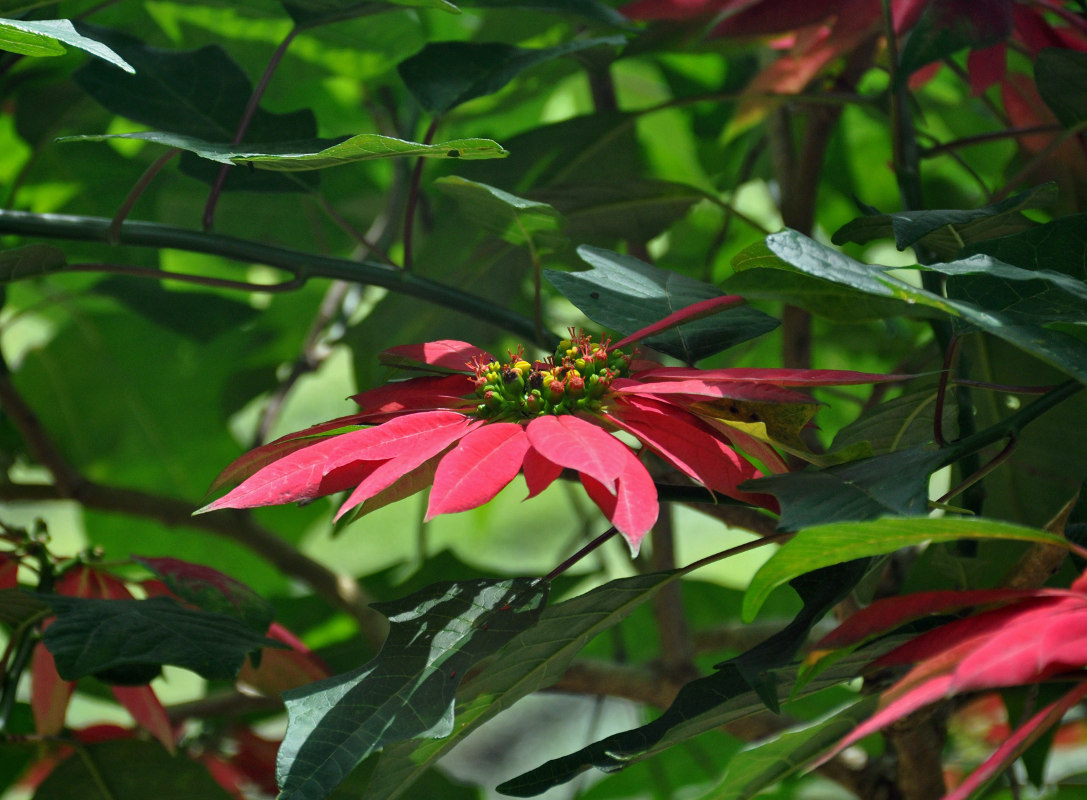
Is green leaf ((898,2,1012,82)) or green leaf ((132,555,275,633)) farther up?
green leaf ((898,2,1012,82))

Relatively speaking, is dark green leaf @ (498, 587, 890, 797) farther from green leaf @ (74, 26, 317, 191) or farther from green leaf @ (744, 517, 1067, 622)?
green leaf @ (74, 26, 317, 191)

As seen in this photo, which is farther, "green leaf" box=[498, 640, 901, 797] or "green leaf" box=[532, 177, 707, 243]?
"green leaf" box=[532, 177, 707, 243]

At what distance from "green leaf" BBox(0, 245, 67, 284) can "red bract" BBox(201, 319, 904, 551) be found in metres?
0.10

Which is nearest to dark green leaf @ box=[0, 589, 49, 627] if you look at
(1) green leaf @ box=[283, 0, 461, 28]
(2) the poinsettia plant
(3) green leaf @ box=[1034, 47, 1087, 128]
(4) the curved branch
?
(2) the poinsettia plant

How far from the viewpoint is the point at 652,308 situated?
25cm

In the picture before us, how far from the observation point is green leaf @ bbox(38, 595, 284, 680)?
241 millimetres

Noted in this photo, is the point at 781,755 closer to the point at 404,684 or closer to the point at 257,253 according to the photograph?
the point at 404,684

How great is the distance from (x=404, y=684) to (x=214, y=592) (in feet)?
0.39

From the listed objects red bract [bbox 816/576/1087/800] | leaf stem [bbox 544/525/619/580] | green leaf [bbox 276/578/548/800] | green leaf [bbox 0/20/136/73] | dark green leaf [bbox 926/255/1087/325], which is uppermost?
green leaf [bbox 0/20/136/73]

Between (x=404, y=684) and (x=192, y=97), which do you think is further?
(x=192, y=97)

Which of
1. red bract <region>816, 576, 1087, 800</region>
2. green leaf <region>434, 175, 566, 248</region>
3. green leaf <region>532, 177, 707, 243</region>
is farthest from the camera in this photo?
green leaf <region>532, 177, 707, 243</region>

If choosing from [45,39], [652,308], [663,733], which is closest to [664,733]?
[663,733]

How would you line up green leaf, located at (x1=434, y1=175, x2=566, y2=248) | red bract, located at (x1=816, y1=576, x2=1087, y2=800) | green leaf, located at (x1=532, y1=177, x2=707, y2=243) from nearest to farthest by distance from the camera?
red bract, located at (x1=816, y1=576, x2=1087, y2=800)
green leaf, located at (x1=434, y1=175, x2=566, y2=248)
green leaf, located at (x1=532, y1=177, x2=707, y2=243)

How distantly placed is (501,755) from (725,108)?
732mm
